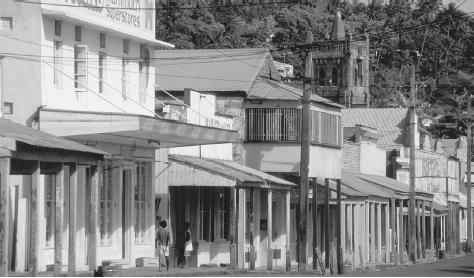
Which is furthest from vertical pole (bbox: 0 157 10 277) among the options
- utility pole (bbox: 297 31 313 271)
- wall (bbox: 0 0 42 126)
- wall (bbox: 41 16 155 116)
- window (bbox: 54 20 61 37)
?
utility pole (bbox: 297 31 313 271)

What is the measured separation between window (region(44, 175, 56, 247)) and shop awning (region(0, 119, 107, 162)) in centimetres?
275

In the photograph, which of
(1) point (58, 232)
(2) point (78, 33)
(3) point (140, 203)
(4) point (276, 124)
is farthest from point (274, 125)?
(1) point (58, 232)

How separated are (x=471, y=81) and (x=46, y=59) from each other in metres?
134

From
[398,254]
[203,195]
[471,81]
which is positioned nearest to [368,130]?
[398,254]

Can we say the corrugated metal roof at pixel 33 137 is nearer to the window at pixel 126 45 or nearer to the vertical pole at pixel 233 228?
the window at pixel 126 45

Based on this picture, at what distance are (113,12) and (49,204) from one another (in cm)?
633

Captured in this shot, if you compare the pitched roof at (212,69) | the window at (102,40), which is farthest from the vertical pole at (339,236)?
the window at (102,40)

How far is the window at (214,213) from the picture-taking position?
139 ft

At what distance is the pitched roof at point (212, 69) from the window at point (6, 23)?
570 inches

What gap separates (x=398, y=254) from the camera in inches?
2292

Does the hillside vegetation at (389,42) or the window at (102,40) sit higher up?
the hillside vegetation at (389,42)

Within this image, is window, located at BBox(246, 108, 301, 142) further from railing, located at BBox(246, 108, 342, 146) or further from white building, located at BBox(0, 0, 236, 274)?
white building, located at BBox(0, 0, 236, 274)

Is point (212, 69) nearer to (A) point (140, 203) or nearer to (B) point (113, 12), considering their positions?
(A) point (140, 203)

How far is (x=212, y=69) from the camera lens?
1912 inches
